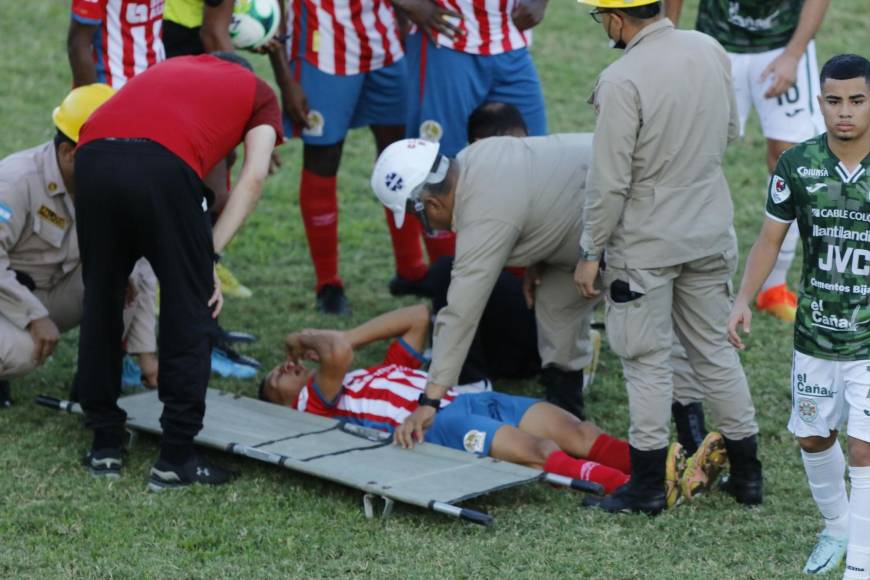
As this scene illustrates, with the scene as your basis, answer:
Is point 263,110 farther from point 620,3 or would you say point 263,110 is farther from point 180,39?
point 180,39

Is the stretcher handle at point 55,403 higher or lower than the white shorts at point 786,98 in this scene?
lower

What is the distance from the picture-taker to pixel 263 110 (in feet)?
17.6

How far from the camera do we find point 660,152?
491 centimetres

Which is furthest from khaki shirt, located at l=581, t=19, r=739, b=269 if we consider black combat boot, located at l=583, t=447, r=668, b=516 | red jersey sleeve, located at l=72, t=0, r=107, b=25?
red jersey sleeve, located at l=72, t=0, r=107, b=25

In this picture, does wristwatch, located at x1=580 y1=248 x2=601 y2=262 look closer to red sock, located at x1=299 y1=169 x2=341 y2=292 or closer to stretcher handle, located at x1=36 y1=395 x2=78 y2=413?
stretcher handle, located at x1=36 y1=395 x2=78 y2=413

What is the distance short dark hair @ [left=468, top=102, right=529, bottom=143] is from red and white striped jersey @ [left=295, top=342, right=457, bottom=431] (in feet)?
3.96

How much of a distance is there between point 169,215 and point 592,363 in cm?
217

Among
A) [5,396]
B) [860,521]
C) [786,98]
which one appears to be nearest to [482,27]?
[786,98]

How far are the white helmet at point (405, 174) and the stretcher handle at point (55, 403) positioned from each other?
1.56m

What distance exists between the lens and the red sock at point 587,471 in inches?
208

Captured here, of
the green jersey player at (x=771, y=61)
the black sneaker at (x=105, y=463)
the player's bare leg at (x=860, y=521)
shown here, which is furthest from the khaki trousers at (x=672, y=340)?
the green jersey player at (x=771, y=61)

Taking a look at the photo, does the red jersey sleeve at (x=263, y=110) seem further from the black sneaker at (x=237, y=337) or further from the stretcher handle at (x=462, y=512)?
the black sneaker at (x=237, y=337)

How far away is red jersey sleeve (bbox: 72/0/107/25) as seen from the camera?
246 inches

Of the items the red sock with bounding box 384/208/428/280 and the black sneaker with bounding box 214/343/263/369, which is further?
the red sock with bounding box 384/208/428/280
